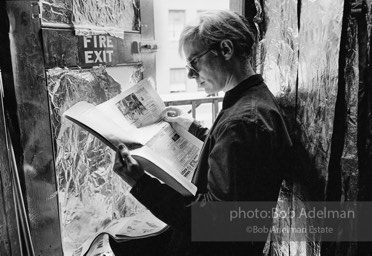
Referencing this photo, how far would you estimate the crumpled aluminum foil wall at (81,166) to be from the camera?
1.06 m

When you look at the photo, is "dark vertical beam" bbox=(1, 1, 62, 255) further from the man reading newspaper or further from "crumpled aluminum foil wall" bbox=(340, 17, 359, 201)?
"crumpled aluminum foil wall" bbox=(340, 17, 359, 201)

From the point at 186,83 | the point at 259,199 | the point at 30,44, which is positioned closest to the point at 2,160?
the point at 30,44

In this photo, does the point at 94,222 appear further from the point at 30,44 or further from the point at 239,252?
the point at 30,44

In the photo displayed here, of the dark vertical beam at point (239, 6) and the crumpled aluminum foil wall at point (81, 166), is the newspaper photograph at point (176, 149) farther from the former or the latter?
the dark vertical beam at point (239, 6)

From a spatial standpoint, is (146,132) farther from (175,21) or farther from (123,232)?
(175,21)

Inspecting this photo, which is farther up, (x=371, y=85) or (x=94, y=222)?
(x=371, y=85)

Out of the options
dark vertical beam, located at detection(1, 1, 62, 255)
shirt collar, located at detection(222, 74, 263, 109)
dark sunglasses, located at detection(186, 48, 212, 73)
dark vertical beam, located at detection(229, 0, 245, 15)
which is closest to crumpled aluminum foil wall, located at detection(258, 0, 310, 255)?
dark vertical beam, located at detection(229, 0, 245, 15)

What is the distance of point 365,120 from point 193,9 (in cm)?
961

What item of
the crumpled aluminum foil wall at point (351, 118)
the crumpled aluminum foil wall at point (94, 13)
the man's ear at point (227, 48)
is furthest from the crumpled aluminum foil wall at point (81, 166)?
the crumpled aluminum foil wall at point (351, 118)

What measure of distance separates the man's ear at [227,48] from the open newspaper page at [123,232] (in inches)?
24.0

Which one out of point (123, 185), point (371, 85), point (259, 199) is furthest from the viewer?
point (123, 185)

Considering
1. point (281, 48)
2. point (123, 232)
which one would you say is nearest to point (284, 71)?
point (281, 48)

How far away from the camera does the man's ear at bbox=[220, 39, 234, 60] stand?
987mm

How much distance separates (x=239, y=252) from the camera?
1011 mm
